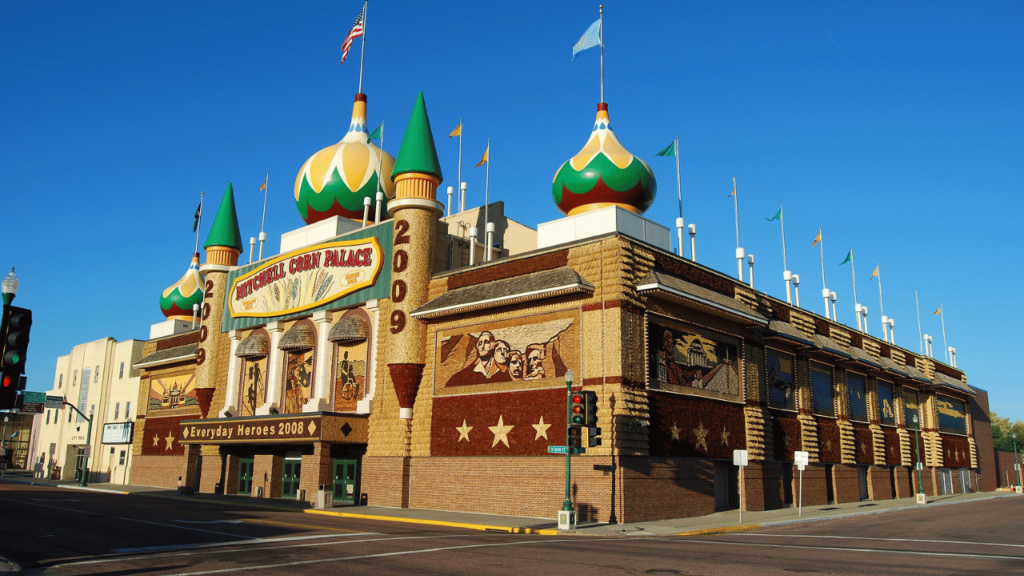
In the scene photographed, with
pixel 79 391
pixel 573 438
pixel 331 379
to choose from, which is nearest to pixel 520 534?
pixel 573 438

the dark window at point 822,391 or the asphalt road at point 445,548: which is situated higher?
the dark window at point 822,391

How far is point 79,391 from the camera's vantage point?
66500 mm

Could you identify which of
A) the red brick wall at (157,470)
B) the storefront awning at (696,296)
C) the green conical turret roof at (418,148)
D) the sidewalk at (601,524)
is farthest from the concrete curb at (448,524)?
the red brick wall at (157,470)

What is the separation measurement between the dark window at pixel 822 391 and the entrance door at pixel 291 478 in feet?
89.8

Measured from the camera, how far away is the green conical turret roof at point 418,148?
37.2 meters

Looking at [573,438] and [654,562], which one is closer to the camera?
[654,562]

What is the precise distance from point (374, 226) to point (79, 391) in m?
43.0

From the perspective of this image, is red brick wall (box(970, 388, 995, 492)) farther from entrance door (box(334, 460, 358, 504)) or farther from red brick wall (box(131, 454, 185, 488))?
red brick wall (box(131, 454, 185, 488))

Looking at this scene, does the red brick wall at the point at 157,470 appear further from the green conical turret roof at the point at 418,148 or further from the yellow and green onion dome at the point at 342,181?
the green conical turret roof at the point at 418,148

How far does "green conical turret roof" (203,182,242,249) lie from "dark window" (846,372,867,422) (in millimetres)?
37938

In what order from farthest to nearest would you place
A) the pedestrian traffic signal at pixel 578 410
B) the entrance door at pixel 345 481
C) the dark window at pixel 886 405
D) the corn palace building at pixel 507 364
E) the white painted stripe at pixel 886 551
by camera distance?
the dark window at pixel 886 405
the entrance door at pixel 345 481
the corn palace building at pixel 507 364
the pedestrian traffic signal at pixel 578 410
the white painted stripe at pixel 886 551

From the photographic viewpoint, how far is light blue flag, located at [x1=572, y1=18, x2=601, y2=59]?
3538 cm

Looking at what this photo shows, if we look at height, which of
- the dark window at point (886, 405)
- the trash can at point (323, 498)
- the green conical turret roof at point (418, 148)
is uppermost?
the green conical turret roof at point (418, 148)

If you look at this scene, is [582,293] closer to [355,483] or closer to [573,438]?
[573,438]
